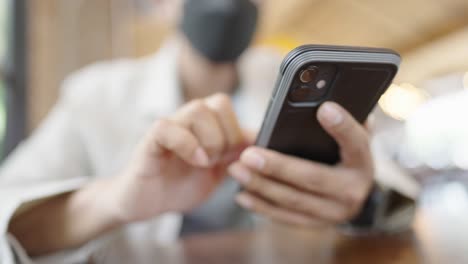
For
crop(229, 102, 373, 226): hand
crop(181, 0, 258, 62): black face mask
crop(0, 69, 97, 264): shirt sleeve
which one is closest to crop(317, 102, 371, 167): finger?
crop(229, 102, 373, 226): hand

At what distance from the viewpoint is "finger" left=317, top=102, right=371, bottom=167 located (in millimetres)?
256

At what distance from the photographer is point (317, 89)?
9.8 inches

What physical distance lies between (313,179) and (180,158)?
115 mm

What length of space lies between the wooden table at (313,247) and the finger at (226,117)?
10 cm

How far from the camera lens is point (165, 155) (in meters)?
0.33

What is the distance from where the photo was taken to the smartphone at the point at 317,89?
0.73 feet

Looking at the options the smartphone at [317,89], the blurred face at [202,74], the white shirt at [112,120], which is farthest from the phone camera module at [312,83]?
the blurred face at [202,74]

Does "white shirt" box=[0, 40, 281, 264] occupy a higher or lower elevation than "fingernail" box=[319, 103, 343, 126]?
lower

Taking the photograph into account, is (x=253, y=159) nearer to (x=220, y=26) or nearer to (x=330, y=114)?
(x=330, y=114)

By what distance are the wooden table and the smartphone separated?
0.10 metres

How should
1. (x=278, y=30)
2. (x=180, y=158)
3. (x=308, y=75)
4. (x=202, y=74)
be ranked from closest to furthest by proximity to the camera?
(x=308, y=75) → (x=180, y=158) → (x=202, y=74) → (x=278, y=30)

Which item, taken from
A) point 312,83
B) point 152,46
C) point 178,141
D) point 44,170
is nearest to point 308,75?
point 312,83

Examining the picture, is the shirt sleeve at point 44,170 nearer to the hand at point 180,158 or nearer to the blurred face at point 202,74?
the hand at point 180,158

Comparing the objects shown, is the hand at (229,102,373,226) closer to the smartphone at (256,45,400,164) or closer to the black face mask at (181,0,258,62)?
the smartphone at (256,45,400,164)
